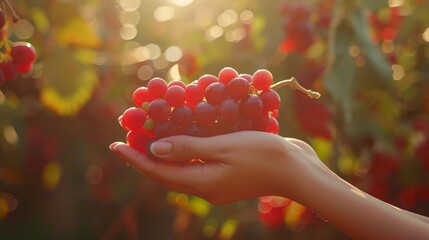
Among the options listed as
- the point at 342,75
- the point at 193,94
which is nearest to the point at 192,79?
the point at 342,75

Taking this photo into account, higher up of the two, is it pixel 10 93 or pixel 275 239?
pixel 10 93

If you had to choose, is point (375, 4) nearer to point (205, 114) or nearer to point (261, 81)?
point (261, 81)

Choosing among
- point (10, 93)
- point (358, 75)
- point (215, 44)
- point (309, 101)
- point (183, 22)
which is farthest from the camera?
point (183, 22)

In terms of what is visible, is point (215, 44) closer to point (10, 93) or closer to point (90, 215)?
point (10, 93)

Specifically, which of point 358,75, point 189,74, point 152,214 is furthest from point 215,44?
point 152,214

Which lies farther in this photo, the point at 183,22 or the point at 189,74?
the point at 183,22

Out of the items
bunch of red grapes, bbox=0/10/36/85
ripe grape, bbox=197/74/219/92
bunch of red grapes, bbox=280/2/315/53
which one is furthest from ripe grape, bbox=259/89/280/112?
bunch of red grapes, bbox=280/2/315/53

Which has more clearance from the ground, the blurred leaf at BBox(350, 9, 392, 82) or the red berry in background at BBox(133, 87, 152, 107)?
the red berry in background at BBox(133, 87, 152, 107)

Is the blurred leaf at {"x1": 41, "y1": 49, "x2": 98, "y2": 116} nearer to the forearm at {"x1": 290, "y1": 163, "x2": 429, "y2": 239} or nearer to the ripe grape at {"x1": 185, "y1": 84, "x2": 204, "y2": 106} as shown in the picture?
the ripe grape at {"x1": 185, "y1": 84, "x2": 204, "y2": 106}
